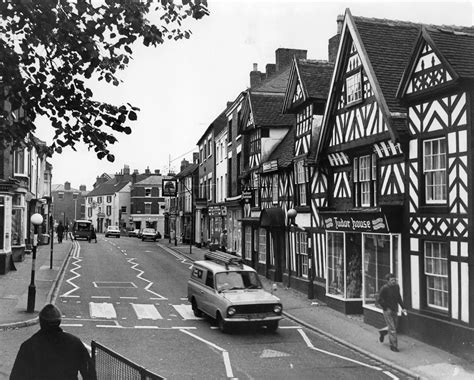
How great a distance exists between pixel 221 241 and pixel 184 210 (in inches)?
870

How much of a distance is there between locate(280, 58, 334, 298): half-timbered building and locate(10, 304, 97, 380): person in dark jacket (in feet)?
54.2

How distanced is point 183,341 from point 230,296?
2.10 metres

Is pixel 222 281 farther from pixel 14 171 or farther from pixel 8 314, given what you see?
pixel 14 171

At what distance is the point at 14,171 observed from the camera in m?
31.7

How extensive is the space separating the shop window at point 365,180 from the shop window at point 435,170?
2.98 meters

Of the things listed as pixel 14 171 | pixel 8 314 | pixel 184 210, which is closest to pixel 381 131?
pixel 8 314

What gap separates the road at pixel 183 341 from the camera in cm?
1227

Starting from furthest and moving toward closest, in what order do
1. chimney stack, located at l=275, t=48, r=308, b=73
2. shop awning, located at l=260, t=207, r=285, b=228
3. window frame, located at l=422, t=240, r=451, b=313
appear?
chimney stack, located at l=275, t=48, r=308, b=73 < shop awning, located at l=260, t=207, r=285, b=228 < window frame, located at l=422, t=240, r=451, b=313

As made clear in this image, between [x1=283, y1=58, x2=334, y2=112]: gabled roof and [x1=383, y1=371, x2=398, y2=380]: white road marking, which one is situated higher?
[x1=283, y1=58, x2=334, y2=112]: gabled roof

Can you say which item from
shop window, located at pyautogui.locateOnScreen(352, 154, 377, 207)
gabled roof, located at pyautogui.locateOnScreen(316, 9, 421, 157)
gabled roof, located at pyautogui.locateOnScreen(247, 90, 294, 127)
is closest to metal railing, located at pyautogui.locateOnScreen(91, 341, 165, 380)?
gabled roof, located at pyautogui.locateOnScreen(316, 9, 421, 157)

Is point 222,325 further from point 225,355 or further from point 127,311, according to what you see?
point 127,311

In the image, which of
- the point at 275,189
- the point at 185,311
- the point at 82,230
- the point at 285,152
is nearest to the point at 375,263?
the point at 185,311

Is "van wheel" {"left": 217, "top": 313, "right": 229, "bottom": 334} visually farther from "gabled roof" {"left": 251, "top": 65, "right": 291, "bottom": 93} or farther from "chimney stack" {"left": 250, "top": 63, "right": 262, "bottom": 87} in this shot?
"chimney stack" {"left": 250, "top": 63, "right": 262, "bottom": 87}

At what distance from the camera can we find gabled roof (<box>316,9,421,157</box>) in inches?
670
